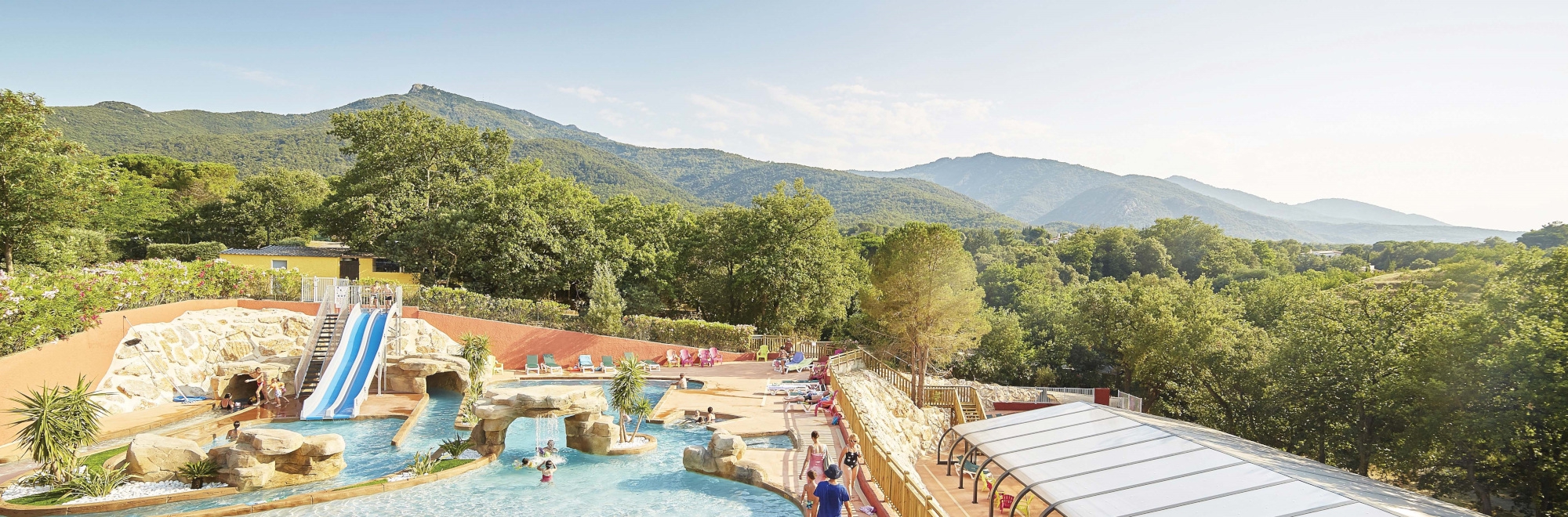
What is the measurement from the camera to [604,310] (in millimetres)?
25188

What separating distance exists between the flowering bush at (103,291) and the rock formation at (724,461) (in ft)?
43.2

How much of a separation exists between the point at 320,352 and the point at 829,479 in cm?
1698

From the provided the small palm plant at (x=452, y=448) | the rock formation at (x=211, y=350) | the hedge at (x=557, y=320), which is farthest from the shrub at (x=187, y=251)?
the small palm plant at (x=452, y=448)

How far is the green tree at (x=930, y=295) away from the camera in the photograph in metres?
24.6

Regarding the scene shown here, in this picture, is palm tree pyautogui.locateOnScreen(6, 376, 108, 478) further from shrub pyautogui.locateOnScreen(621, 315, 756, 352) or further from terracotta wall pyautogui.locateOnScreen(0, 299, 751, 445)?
shrub pyautogui.locateOnScreen(621, 315, 756, 352)

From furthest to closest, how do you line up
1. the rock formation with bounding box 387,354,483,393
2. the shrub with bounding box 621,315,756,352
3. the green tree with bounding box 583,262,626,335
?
1. the shrub with bounding box 621,315,756,352
2. the green tree with bounding box 583,262,626,335
3. the rock formation with bounding box 387,354,483,393

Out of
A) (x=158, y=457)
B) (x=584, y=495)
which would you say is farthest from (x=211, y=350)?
(x=584, y=495)

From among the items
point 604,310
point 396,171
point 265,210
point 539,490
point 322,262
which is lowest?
point 539,490

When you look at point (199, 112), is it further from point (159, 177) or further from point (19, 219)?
point (19, 219)

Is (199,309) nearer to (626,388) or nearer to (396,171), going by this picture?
(396,171)

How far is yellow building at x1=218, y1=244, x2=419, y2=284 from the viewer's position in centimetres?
2753

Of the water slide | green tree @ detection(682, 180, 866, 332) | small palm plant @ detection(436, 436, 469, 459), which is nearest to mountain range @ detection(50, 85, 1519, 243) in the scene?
green tree @ detection(682, 180, 866, 332)

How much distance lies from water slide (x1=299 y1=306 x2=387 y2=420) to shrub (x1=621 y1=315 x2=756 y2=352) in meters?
8.72

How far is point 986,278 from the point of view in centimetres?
5944
